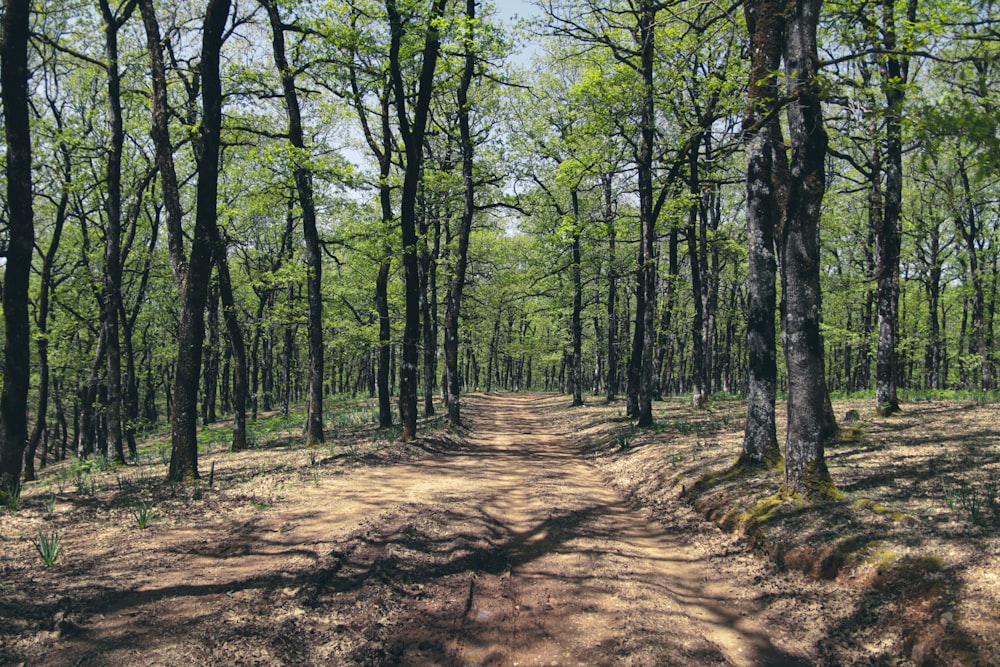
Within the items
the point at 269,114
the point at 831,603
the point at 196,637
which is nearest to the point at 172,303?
the point at 269,114

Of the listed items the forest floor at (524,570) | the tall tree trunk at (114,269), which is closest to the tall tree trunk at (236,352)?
the tall tree trunk at (114,269)

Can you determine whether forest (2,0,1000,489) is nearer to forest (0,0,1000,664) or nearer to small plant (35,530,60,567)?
forest (0,0,1000,664)

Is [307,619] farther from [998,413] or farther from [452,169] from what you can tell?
[452,169]

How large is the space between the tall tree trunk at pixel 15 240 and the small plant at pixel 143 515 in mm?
2003

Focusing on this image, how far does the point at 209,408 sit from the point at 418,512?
3193cm

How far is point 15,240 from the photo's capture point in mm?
7664

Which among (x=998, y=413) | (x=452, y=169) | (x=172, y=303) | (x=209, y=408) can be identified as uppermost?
(x=452, y=169)

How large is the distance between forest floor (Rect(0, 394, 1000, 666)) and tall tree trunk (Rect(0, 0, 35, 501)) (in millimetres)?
1044

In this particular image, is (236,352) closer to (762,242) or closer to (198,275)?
(198,275)

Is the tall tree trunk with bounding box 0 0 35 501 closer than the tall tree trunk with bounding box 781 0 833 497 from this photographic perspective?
No

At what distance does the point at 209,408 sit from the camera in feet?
110

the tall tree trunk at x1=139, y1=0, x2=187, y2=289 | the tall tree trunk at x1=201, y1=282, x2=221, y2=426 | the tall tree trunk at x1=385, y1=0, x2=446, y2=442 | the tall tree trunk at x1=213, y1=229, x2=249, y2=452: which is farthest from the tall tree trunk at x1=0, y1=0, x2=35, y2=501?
the tall tree trunk at x1=201, y1=282, x2=221, y2=426

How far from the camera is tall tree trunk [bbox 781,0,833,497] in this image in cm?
Result: 646

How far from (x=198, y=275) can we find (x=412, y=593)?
7.65 m
